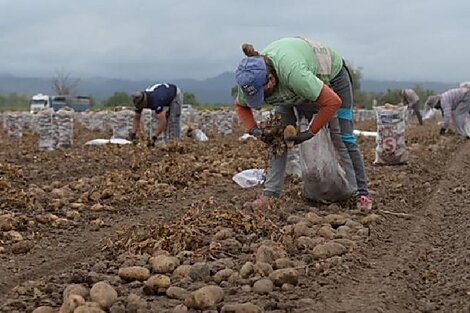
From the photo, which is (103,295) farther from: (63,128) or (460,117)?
(460,117)

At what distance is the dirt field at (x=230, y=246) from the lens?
119 inches

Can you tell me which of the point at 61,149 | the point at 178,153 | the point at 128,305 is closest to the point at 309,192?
the point at 128,305

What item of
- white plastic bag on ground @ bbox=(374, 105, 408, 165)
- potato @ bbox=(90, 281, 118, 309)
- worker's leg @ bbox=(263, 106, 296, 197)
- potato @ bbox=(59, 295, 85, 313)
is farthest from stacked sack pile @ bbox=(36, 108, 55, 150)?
potato @ bbox=(59, 295, 85, 313)

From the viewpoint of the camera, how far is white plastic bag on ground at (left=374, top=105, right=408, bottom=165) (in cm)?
873

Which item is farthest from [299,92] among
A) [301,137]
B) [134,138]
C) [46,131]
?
[46,131]

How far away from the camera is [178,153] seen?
988 centimetres

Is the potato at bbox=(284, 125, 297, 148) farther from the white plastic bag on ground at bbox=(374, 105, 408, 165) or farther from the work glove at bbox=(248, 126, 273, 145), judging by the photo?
the white plastic bag on ground at bbox=(374, 105, 408, 165)

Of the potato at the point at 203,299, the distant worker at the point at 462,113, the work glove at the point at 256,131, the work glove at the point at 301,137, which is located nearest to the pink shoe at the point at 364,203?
the work glove at the point at 301,137

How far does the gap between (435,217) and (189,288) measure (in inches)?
102

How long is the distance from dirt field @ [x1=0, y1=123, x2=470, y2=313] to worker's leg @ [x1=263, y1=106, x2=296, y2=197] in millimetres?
112

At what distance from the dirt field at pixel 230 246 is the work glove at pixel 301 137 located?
454 millimetres

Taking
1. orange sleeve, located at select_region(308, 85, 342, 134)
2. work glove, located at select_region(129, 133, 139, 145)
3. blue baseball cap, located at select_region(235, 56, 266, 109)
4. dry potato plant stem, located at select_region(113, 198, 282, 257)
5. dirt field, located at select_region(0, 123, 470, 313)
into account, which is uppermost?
blue baseball cap, located at select_region(235, 56, 266, 109)

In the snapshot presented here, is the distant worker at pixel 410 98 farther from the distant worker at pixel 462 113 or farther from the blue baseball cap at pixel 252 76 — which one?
the blue baseball cap at pixel 252 76

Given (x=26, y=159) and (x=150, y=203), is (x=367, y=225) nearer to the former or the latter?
(x=150, y=203)
